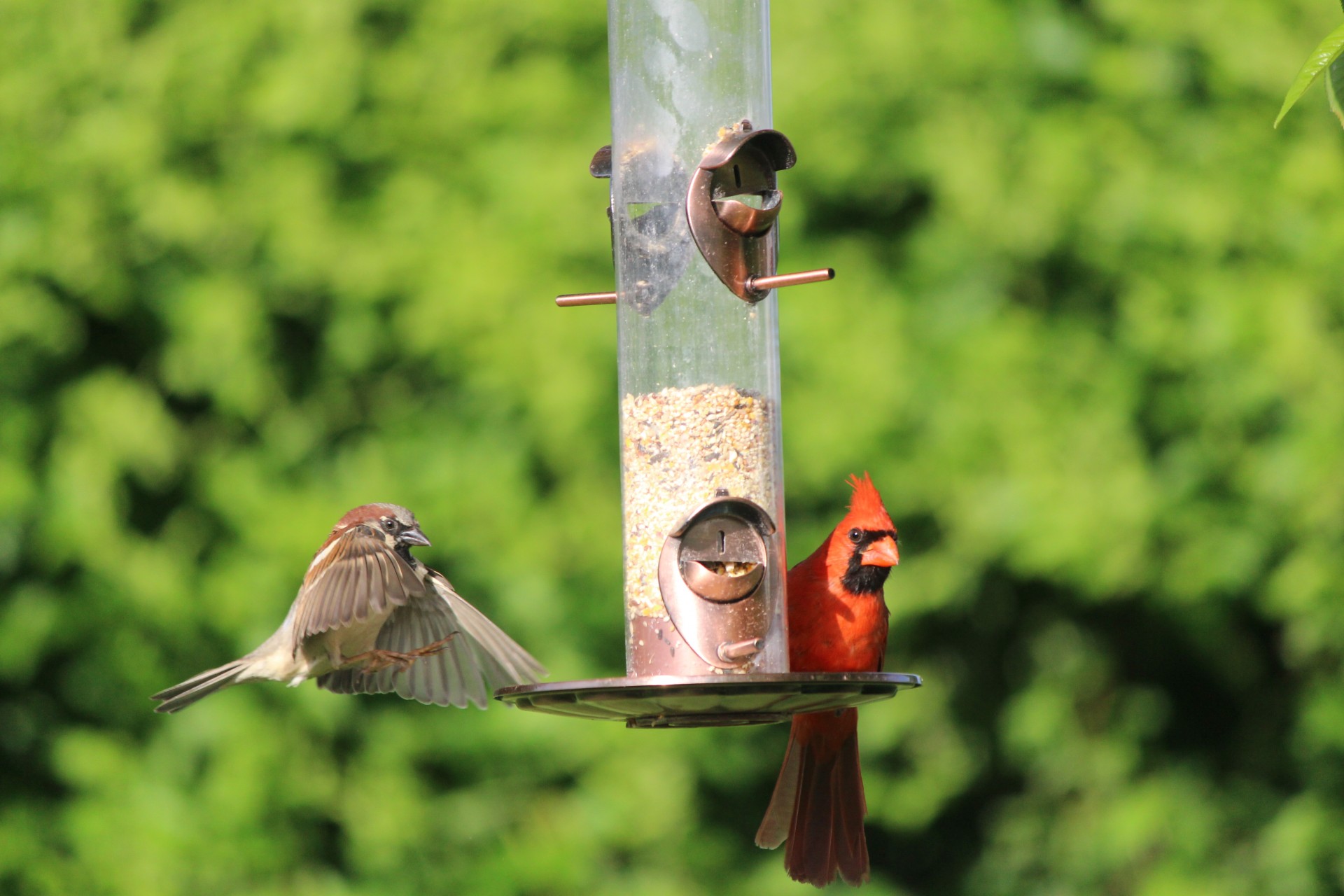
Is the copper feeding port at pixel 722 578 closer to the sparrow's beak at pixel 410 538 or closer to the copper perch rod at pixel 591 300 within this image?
the copper perch rod at pixel 591 300

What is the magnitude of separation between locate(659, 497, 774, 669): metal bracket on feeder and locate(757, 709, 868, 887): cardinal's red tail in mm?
573

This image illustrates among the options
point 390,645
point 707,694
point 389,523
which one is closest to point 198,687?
point 390,645

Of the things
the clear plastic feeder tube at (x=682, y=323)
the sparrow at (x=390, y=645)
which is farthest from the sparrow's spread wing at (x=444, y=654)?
the clear plastic feeder tube at (x=682, y=323)

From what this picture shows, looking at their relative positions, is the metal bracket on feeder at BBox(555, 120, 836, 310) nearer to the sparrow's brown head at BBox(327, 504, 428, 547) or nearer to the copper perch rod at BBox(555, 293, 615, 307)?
the copper perch rod at BBox(555, 293, 615, 307)

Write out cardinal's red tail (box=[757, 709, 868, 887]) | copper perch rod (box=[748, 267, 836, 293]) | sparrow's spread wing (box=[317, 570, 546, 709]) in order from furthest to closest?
1. sparrow's spread wing (box=[317, 570, 546, 709])
2. cardinal's red tail (box=[757, 709, 868, 887])
3. copper perch rod (box=[748, 267, 836, 293])

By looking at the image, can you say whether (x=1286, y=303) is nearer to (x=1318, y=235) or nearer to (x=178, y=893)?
(x=1318, y=235)

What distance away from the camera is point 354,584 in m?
3.67

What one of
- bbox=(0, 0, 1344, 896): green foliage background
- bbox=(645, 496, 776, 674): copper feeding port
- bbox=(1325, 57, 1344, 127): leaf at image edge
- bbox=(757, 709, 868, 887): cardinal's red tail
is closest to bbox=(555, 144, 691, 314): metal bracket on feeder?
bbox=(645, 496, 776, 674): copper feeding port

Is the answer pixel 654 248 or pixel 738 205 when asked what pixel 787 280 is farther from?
pixel 654 248

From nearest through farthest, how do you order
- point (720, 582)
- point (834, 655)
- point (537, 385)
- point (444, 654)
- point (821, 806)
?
point (720, 582) → point (834, 655) → point (821, 806) → point (444, 654) → point (537, 385)

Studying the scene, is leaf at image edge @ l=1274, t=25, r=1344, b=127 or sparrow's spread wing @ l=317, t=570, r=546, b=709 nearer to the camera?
leaf at image edge @ l=1274, t=25, r=1344, b=127

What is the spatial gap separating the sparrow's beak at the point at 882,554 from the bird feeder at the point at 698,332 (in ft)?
0.98

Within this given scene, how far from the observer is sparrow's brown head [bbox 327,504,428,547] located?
391 centimetres

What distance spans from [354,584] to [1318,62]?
237 centimetres
